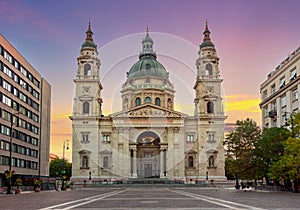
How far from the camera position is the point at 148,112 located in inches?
3863

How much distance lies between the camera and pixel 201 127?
9894cm

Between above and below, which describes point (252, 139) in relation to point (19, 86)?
below

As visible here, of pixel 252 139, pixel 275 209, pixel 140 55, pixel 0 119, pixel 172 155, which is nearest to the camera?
pixel 275 209

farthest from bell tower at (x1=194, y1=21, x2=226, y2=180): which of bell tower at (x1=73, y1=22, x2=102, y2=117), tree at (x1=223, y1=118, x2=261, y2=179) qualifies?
tree at (x1=223, y1=118, x2=261, y2=179)

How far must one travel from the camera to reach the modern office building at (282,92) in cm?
5522

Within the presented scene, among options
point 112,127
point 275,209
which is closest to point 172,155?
point 112,127

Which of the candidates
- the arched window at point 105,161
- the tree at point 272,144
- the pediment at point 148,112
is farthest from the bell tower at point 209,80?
the tree at point 272,144

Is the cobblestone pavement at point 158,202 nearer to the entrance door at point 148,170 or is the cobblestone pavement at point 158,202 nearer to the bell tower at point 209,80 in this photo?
the bell tower at point 209,80

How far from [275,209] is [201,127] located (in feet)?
261

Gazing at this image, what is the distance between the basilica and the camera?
97.3m

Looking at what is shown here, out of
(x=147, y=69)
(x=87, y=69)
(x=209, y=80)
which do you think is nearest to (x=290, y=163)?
(x=209, y=80)

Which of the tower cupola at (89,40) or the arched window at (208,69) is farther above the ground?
the tower cupola at (89,40)

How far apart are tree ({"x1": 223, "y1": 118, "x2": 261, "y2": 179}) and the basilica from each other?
42.2 m

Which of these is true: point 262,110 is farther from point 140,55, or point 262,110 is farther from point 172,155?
point 140,55
